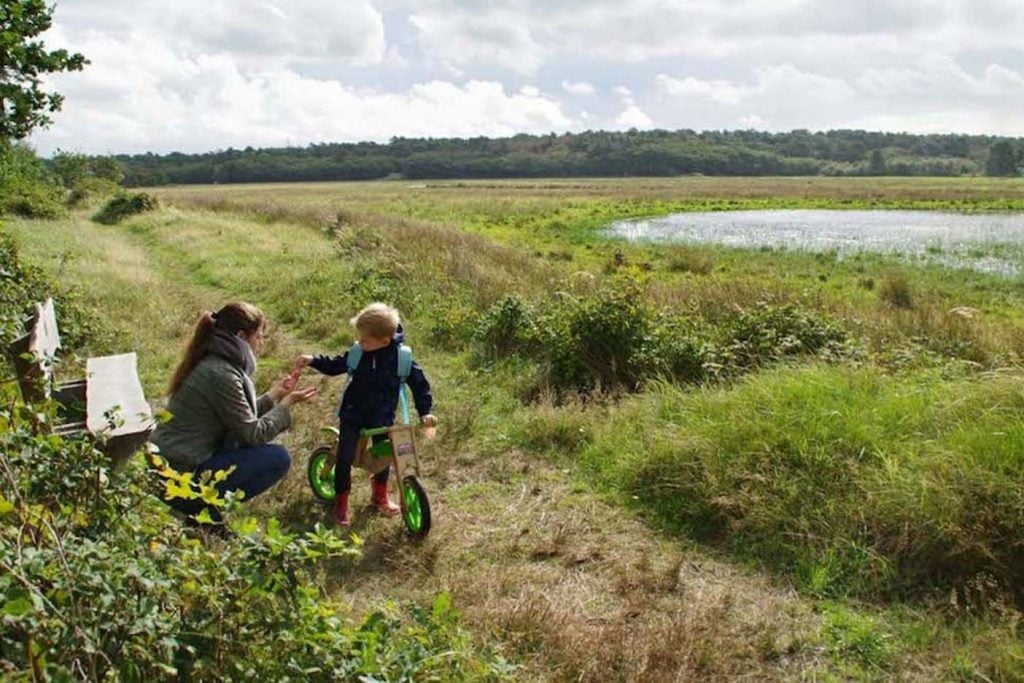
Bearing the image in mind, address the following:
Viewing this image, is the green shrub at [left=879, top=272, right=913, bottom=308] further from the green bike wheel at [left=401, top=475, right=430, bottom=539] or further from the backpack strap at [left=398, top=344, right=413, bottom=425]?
the green bike wheel at [left=401, top=475, right=430, bottom=539]

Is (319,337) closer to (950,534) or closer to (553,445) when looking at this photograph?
(553,445)

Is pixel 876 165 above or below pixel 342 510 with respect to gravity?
above

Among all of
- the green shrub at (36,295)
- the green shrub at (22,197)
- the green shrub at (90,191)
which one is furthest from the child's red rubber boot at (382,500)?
the green shrub at (90,191)

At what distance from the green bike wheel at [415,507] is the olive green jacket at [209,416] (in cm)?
92

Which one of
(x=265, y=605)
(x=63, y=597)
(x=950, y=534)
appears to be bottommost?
(x=950, y=534)

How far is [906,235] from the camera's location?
104 ft

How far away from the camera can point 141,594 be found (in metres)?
2.05

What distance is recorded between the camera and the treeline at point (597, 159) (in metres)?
124

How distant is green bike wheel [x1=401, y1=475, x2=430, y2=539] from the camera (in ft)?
17.0

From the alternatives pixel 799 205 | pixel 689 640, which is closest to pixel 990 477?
pixel 689 640

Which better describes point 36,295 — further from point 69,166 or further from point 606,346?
point 69,166

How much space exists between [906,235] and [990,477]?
30.4 meters

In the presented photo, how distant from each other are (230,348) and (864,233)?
32.9m

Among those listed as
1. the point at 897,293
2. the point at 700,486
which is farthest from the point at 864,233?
the point at 700,486
